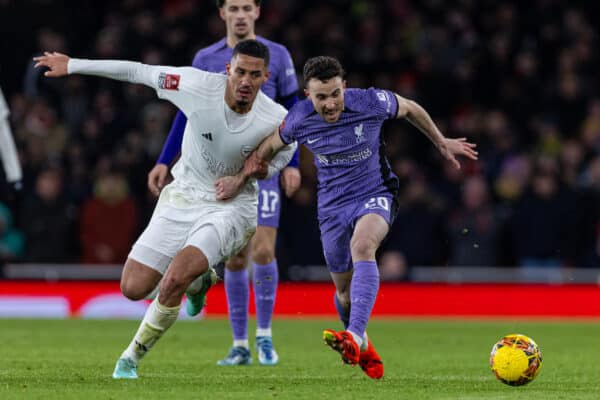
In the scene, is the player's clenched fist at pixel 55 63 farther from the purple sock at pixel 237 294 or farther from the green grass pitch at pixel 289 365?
the purple sock at pixel 237 294

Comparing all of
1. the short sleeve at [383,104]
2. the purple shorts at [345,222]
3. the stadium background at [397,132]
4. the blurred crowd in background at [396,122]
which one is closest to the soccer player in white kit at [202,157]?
the purple shorts at [345,222]

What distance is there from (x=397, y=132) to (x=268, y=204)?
799 cm

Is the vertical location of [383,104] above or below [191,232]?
above

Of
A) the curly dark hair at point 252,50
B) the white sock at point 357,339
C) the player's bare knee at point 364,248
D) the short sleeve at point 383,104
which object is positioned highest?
the curly dark hair at point 252,50

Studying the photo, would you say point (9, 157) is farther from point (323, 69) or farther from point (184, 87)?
point (323, 69)

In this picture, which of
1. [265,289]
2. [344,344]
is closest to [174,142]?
[265,289]

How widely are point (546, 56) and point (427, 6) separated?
2041 mm

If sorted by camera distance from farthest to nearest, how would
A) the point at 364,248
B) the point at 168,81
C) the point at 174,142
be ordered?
the point at 174,142
the point at 168,81
the point at 364,248

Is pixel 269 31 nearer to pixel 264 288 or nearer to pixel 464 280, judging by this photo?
pixel 464 280

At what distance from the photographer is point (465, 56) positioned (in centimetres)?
1864

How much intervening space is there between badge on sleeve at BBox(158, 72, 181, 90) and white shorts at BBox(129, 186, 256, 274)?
2.49ft

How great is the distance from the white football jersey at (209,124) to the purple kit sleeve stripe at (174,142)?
0.83 m

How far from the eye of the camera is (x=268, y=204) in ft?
31.4

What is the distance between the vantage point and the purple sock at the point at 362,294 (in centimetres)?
772
